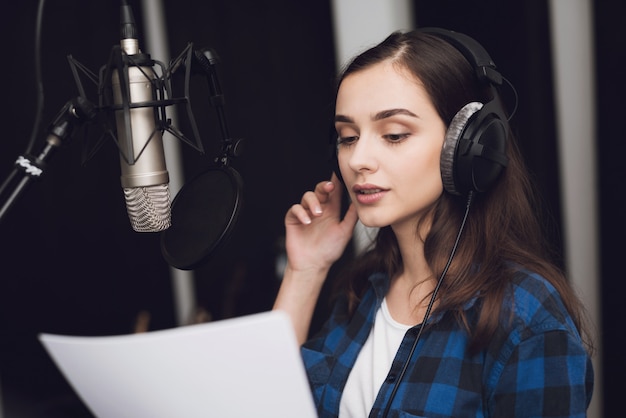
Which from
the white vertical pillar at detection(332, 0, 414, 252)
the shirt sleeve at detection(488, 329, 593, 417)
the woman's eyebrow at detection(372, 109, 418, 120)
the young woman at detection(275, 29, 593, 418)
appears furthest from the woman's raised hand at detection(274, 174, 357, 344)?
the white vertical pillar at detection(332, 0, 414, 252)

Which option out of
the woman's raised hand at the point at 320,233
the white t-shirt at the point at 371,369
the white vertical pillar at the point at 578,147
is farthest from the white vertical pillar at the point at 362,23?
the white t-shirt at the point at 371,369

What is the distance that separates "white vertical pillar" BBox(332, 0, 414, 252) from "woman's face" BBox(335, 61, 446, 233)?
114cm

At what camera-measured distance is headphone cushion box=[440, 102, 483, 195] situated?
3.15 feet

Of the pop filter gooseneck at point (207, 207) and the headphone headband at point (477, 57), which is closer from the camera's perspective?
the pop filter gooseneck at point (207, 207)

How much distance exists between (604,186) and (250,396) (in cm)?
129

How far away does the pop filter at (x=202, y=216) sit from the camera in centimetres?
69

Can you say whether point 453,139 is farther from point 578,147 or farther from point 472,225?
point 578,147

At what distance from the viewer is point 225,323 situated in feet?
1.68

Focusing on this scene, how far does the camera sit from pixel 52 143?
0.65m

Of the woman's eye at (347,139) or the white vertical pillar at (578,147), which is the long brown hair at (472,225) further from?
the white vertical pillar at (578,147)

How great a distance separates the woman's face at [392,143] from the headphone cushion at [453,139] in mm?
34

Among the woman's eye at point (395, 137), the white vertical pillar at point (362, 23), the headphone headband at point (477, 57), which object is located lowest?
the woman's eye at point (395, 137)

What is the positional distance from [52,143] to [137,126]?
0.32 ft

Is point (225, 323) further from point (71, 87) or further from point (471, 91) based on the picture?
point (71, 87)
